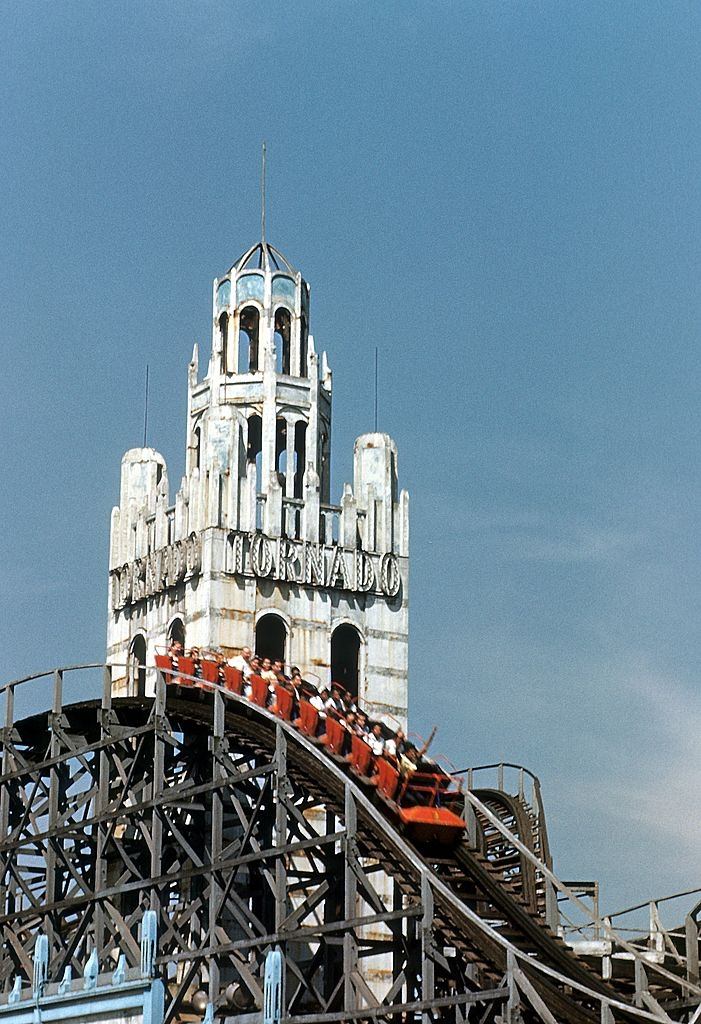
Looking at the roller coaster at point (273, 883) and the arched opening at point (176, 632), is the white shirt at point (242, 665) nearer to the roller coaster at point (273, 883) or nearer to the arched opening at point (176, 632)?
the roller coaster at point (273, 883)

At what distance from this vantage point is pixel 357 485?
213 feet

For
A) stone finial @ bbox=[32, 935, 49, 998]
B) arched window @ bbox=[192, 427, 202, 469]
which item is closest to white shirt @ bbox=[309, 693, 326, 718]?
stone finial @ bbox=[32, 935, 49, 998]

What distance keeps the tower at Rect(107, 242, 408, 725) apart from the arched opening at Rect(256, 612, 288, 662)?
54 millimetres

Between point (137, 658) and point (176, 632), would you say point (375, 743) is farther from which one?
point (137, 658)

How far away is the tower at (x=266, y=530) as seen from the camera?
61.1 meters

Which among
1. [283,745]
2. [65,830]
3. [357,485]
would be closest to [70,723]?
[65,830]

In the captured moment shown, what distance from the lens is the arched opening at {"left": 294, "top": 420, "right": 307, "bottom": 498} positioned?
213 feet

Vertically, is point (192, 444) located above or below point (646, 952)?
above

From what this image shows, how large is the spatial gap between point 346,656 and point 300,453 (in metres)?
6.39

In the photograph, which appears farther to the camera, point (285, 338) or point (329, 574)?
point (285, 338)

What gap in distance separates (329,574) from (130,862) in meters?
15.8

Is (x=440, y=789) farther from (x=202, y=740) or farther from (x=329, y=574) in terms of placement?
(x=329, y=574)

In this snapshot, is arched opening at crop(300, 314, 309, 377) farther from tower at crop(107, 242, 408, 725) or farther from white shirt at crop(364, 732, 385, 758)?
white shirt at crop(364, 732, 385, 758)

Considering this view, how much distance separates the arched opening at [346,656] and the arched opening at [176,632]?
14.7 ft
